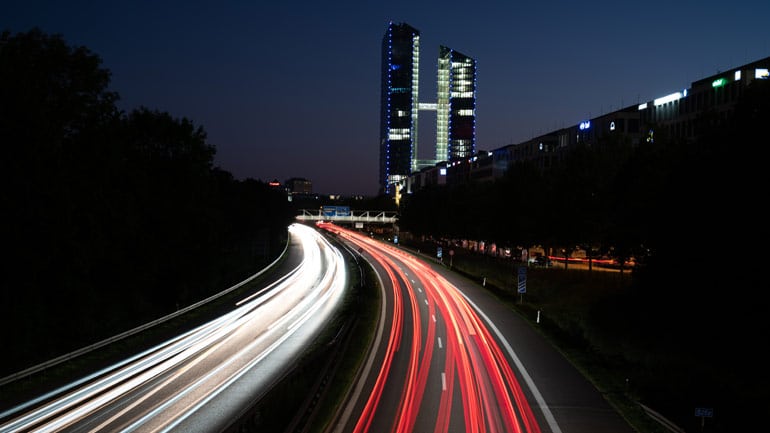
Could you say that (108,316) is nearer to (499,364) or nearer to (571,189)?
(499,364)

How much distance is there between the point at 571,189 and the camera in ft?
193

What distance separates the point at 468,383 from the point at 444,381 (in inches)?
29.6

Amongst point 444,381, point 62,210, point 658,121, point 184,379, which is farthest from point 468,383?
point 658,121

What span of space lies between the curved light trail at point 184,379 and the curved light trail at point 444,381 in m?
3.98

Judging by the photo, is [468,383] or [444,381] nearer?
[468,383]

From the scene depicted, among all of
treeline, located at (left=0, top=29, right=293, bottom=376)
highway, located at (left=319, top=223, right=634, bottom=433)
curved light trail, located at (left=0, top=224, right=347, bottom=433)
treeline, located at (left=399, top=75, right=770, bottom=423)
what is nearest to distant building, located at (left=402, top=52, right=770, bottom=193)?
treeline, located at (left=399, top=75, right=770, bottom=423)

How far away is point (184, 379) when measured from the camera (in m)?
19.5

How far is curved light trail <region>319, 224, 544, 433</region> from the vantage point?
15406 millimetres

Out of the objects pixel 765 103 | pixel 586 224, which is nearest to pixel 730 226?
pixel 765 103

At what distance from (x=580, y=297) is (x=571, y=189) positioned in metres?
15.4

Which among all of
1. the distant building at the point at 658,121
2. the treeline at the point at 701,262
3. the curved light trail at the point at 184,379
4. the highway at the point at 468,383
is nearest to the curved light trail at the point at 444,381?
the highway at the point at 468,383

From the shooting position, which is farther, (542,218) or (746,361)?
(542,218)

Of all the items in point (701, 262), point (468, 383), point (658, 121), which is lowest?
point (468, 383)

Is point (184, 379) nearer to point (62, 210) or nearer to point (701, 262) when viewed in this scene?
point (62, 210)
